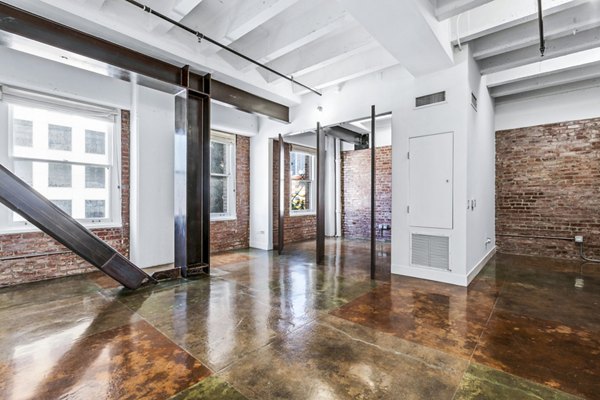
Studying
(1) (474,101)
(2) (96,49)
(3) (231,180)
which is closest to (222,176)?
(3) (231,180)

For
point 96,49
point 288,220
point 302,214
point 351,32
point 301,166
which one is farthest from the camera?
point 301,166

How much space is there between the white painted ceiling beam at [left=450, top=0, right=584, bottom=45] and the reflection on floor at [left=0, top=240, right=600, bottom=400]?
337 cm

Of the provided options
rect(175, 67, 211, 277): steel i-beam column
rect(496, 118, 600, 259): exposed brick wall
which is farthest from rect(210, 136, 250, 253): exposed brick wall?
rect(496, 118, 600, 259): exposed brick wall

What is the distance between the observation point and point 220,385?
6.37ft

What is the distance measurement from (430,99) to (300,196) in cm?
492

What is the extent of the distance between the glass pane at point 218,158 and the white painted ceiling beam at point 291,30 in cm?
228

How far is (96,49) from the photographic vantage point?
3592mm

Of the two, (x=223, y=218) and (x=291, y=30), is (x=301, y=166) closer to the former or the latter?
(x=223, y=218)

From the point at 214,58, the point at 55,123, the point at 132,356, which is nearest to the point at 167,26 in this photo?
the point at 214,58

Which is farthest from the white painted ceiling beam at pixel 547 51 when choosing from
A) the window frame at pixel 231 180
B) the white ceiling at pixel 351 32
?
the window frame at pixel 231 180

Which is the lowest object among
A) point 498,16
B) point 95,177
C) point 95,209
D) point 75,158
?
point 95,209

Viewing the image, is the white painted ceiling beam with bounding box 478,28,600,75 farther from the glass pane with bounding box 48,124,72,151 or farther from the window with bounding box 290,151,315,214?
the glass pane with bounding box 48,124,72,151

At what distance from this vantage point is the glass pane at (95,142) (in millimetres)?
4805

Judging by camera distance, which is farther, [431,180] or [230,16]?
[431,180]
